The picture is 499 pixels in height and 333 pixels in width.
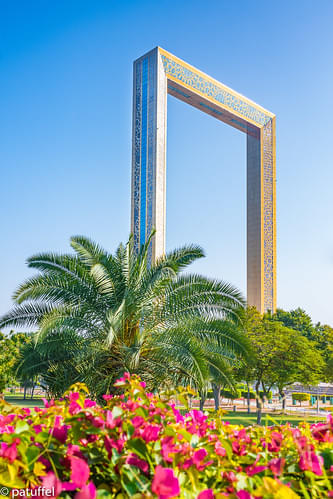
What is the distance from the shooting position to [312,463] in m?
1.48

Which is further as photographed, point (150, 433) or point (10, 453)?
point (150, 433)

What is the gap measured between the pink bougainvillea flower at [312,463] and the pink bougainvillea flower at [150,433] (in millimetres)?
453

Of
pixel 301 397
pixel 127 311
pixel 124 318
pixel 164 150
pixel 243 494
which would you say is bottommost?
pixel 301 397

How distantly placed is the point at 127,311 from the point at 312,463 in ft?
24.9

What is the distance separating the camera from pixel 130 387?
5.84ft

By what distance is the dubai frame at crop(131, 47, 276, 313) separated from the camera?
27.2 m

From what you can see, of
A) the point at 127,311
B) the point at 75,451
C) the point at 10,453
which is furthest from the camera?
the point at 127,311

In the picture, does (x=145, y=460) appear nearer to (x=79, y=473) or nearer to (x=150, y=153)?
(x=79, y=473)

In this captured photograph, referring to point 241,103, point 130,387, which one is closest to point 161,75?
point 241,103

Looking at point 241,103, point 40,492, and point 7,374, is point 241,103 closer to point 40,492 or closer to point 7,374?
point 7,374

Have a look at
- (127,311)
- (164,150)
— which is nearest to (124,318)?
(127,311)

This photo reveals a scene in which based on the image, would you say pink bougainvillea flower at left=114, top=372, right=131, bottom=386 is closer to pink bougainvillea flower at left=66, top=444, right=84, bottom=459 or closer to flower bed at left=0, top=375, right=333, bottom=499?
flower bed at left=0, top=375, right=333, bottom=499

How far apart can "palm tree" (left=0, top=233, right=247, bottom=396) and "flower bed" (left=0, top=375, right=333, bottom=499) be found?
6.86 meters

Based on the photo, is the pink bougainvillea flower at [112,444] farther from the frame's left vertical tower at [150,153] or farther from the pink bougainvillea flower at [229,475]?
the frame's left vertical tower at [150,153]
